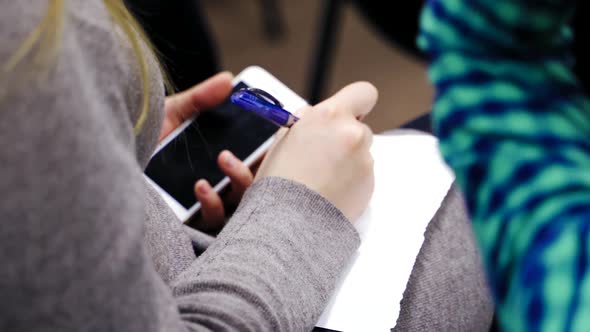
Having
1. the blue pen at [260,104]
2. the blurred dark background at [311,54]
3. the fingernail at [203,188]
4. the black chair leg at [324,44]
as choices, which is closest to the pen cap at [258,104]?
the blue pen at [260,104]

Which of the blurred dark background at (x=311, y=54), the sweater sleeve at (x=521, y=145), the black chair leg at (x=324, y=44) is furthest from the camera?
the blurred dark background at (x=311, y=54)

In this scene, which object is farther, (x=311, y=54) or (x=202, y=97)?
(x=311, y=54)

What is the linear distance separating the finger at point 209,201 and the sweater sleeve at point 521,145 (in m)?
0.39

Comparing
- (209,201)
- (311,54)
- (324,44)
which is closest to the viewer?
(209,201)

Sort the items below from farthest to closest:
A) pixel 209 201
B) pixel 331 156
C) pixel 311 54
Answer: pixel 311 54 → pixel 209 201 → pixel 331 156

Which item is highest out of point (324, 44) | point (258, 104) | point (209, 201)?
point (324, 44)

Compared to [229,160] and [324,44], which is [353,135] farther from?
[324,44]

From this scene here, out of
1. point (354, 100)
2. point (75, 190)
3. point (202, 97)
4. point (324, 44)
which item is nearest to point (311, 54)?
point (324, 44)

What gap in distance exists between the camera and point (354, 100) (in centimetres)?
57

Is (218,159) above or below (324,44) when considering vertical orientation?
below

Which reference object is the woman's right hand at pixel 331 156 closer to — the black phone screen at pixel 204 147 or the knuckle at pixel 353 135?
the knuckle at pixel 353 135

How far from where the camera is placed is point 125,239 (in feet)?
1.03

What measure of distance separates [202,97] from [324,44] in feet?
1.55

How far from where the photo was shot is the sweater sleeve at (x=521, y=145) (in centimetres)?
24
